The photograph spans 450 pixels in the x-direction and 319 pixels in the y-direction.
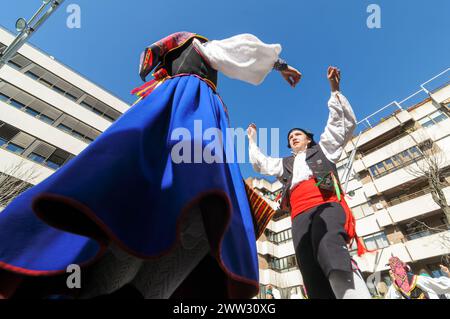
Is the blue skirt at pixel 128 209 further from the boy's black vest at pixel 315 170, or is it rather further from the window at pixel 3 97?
the window at pixel 3 97

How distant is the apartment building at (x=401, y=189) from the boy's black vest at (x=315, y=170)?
45.5 ft

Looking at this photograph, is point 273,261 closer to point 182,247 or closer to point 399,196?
point 399,196

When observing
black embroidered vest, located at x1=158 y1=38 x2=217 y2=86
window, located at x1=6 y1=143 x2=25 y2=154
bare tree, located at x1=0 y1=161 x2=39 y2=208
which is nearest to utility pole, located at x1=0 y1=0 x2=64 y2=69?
black embroidered vest, located at x1=158 y1=38 x2=217 y2=86

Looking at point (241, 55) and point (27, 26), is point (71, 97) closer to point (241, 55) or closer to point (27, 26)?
point (27, 26)

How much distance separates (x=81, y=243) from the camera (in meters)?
0.81

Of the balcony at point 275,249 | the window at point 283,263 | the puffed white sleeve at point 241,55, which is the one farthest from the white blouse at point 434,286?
the balcony at point 275,249

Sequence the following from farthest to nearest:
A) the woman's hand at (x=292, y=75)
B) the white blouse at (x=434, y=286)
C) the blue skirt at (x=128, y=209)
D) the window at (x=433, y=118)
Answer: the window at (x=433, y=118), the white blouse at (x=434, y=286), the woman's hand at (x=292, y=75), the blue skirt at (x=128, y=209)

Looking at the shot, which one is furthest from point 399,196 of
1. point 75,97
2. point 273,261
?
point 75,97

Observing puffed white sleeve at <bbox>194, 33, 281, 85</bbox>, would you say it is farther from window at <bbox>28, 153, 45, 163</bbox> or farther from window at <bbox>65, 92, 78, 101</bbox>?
window at <bbox>65, 92, 78, 101</bbox>

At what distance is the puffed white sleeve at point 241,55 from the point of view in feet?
4.89

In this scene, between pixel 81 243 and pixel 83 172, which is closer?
pixel 83 172

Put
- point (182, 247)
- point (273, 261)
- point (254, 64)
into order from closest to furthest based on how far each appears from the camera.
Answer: point (182, 247)
point (254, 64)
point (273, 261)

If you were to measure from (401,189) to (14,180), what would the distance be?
22.3m
